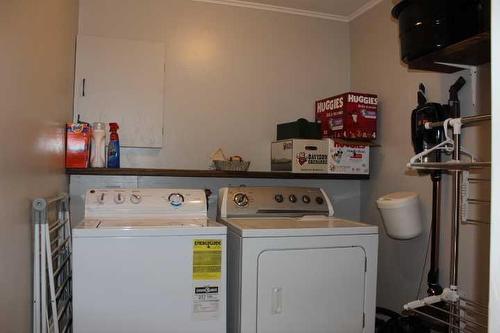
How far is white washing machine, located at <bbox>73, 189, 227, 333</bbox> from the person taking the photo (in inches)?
66.4

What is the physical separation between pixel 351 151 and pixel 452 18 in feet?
3.82

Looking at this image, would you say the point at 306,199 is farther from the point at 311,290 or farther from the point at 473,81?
the point at 473,81

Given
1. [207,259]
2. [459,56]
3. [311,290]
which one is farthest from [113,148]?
[459,56]

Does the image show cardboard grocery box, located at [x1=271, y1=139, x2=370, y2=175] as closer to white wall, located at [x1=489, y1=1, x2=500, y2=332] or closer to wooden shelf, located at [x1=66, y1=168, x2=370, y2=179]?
wooden shelf, located at [x1=66, y1=168, x2=370, y2=179]

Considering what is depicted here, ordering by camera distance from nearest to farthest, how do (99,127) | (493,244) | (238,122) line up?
(493,244) < (99,127) < (238,122)

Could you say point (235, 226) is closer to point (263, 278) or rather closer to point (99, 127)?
point (263, 278)

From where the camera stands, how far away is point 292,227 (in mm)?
1950

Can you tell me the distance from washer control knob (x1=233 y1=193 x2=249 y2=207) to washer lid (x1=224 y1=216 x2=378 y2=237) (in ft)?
0.37

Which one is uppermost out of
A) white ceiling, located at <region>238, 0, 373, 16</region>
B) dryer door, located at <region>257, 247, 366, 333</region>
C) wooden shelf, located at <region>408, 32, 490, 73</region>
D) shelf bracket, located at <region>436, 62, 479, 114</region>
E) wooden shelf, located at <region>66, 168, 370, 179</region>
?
white ceiling, located at <region>238, 0, 373, 16</region>

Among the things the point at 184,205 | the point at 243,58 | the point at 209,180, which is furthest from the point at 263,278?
the point at 243,58

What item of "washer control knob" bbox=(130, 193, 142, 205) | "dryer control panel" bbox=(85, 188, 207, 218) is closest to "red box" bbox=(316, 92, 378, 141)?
"dryer control panel" bbox=(85, 188, 207, 218)

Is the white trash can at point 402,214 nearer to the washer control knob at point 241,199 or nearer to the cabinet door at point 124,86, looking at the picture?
the washer control knob at point 241,199

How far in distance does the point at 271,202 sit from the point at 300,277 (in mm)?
563

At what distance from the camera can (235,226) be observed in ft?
6.42
